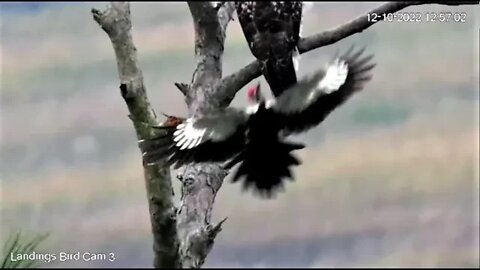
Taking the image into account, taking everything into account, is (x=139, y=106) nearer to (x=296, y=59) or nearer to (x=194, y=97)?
(x=194, y=97)

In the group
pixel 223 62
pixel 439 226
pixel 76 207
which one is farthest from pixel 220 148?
pixel 439 226

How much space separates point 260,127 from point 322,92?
8cm

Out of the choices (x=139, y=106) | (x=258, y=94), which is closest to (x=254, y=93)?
(x=258, y=94)

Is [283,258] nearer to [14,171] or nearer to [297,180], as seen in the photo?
[297,180]

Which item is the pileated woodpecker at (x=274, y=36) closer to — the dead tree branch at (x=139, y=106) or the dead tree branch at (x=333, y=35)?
the dead tree branch at (x=333, y=35)

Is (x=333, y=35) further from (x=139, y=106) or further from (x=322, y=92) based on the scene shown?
(x=139, y=106)

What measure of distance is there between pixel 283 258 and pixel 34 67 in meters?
0.43

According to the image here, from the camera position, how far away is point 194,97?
0.97 metres

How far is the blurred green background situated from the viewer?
104 centimetres

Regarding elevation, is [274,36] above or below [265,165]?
above

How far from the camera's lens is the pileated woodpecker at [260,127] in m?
0.92

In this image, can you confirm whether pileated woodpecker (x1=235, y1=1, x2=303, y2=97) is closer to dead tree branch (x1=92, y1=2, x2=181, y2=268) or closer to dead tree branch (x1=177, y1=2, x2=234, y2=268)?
dead tree branch (x1=177, y1=2, x2=234, y2=268)

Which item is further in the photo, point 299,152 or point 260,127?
point 299,152

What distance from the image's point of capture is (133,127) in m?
1.03
